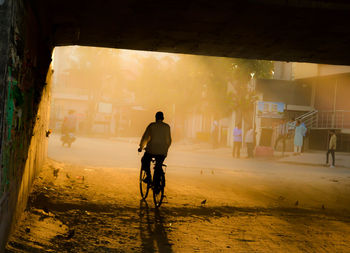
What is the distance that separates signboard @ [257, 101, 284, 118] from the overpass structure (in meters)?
17.9

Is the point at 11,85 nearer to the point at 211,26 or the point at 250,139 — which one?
the point at 211,26

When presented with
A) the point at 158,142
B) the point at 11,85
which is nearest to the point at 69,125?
the point at 158,142

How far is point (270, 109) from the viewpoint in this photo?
2852 cm

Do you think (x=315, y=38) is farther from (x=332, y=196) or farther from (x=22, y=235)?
(x=22, y=235)

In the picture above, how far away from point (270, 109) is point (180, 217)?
2318cm

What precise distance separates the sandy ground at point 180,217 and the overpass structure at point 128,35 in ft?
2.21

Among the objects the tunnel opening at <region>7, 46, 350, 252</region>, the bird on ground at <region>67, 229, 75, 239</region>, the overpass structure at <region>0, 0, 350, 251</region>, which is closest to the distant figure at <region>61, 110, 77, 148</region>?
the tunnel opening at <region>7, 46, 350, 252</region>

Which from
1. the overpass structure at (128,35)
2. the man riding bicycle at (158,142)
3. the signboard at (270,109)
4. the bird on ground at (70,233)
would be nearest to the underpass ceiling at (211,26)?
the overpass structure at (128,35)

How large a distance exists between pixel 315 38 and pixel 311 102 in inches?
914

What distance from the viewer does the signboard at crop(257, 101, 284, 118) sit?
2844cm

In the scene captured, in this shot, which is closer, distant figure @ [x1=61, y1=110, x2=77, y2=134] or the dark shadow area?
the dark shadow area

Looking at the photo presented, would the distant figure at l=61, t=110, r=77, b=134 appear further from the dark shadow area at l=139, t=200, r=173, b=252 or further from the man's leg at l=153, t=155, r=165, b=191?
the dark shadow area at l=139, t=200, r=173, b=252

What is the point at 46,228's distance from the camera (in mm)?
5496

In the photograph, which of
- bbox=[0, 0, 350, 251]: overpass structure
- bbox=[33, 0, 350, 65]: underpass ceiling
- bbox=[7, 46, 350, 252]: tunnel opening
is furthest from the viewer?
bbox=[33, 0, 350, 65]: underpass ceiling
